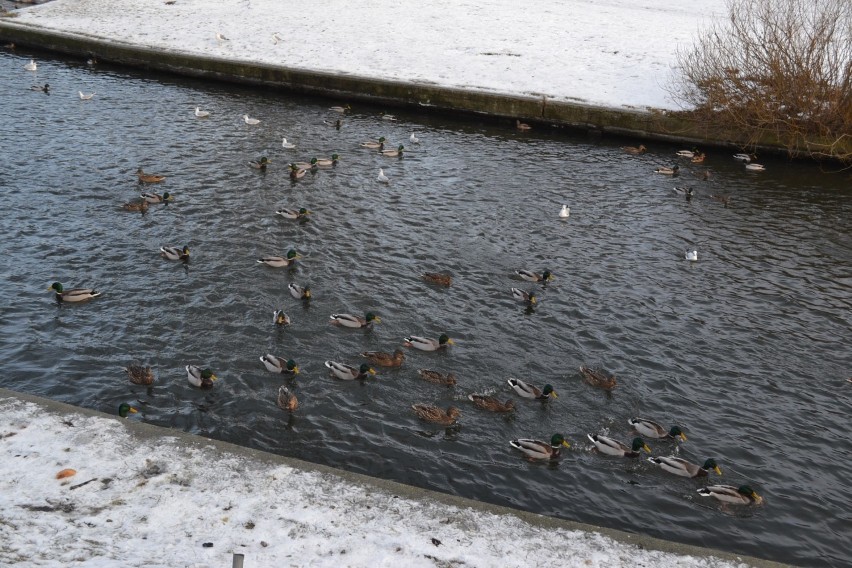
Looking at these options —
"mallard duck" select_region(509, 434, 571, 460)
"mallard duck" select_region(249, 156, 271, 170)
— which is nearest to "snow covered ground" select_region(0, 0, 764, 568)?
"mallard duck" select_region(509, 434, 571, 460)

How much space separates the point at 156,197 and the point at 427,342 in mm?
9151

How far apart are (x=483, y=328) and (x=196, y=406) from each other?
224 inches

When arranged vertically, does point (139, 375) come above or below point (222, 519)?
above

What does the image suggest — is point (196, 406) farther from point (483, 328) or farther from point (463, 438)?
point (483, 328)

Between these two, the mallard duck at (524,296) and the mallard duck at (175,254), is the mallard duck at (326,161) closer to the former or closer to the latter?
the mallard duck at (175,254)

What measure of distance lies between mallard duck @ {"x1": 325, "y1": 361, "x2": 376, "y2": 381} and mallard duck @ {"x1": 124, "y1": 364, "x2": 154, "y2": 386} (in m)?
2.91

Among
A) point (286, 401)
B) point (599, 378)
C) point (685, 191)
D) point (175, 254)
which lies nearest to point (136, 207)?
point (175, 254)

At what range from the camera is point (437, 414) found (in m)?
13.2

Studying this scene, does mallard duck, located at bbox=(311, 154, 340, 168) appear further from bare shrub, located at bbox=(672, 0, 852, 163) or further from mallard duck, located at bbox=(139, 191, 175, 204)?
bare shrub, located at bbox=(672, 0, 852, 163)

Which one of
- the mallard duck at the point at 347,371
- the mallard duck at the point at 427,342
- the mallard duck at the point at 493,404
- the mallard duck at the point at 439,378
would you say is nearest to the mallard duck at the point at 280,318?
the mallard duck at the point at 347,371

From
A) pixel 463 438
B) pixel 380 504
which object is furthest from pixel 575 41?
pixel 380 504

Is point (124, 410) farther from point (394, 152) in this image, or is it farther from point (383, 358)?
point (394, 152)

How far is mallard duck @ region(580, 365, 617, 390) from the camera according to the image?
1444cm

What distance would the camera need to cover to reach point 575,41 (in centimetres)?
→ 3547
